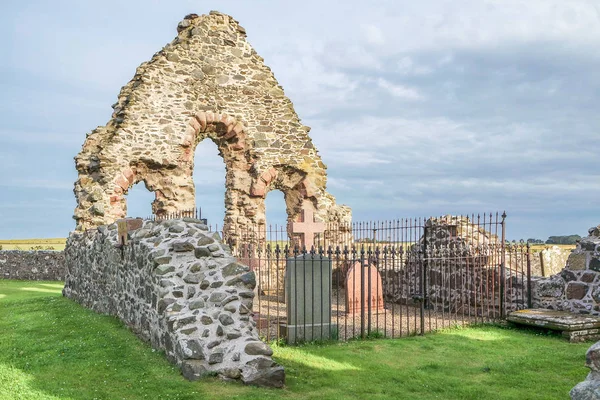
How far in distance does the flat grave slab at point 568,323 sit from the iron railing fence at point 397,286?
1.00m

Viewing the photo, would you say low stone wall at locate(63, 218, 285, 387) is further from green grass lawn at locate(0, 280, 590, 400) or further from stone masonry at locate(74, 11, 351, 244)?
stone masonry at locate(74, 11, 351, 244)

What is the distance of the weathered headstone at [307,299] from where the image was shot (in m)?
10.0

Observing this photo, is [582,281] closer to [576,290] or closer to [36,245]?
[576,290]

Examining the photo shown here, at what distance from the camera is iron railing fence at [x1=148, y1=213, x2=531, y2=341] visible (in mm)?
10188

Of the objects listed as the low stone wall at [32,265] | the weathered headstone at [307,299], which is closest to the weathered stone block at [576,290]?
the weathered headstone at [307,299]

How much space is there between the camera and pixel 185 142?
1942 centimetres

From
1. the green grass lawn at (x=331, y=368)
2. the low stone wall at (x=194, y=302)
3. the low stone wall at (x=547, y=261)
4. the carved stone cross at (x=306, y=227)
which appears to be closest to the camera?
the green grass lawn at (x=331, y=368)

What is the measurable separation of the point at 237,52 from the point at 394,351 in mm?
14000

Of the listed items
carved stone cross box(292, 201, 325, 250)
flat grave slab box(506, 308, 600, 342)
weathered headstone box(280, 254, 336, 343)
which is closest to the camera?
weathered headstone box(280, 254, 336, 343)

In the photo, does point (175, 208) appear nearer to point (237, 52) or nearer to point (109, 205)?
point (109, 205)

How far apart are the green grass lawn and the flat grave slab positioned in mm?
227

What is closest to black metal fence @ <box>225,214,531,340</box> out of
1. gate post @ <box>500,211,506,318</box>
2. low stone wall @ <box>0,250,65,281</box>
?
gate post @ <box>500,211,506,318</box>

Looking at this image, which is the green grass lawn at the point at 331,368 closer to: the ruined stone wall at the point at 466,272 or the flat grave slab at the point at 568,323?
the flat grave slab at the point at 568,323

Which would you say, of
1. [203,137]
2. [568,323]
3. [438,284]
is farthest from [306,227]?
[203,137]
